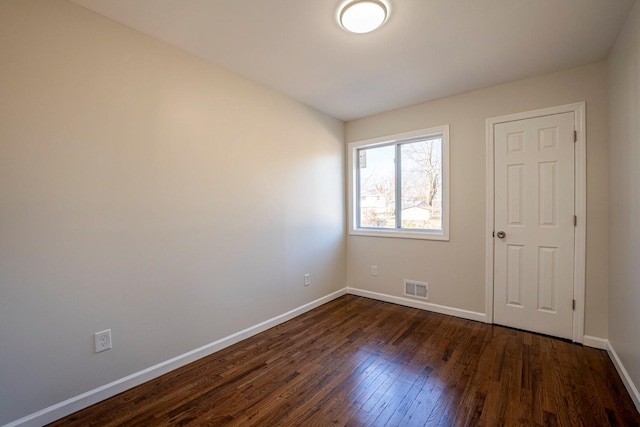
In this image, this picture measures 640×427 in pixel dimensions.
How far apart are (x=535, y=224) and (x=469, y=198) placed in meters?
0.63

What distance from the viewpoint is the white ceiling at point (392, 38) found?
1741mm

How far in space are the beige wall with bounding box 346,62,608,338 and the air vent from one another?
8 cm

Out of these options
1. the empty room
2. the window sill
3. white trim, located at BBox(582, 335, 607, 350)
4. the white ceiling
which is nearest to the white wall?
the empty room

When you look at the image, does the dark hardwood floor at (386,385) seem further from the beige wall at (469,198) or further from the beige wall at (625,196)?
the beige wall at (469,198)

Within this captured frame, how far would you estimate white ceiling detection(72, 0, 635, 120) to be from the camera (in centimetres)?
174

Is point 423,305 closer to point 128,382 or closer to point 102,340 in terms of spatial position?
point 128,382

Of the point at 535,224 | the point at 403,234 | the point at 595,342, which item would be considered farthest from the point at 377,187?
the point at 595,342

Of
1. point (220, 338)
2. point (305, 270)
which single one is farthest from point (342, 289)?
point (220, 338)

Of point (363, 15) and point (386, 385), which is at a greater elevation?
point (363, 15)

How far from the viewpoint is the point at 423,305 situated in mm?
3365

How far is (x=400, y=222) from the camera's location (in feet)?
12.0

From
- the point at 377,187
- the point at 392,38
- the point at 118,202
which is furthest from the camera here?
the point at 377,187

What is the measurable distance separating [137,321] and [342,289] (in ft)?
8.53

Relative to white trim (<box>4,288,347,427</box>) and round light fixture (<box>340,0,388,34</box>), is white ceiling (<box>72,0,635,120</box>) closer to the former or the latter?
round light fixture (<box>340,0,388,34</box>)
